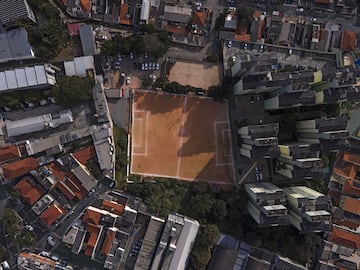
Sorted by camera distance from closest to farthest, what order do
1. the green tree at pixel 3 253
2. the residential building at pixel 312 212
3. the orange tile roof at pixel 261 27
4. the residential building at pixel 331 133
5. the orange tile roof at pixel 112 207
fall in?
the residential building at pixel 312 212 → the residential building at pixel 331 133 → the orange tile roof at pixel 112 207 → the green tree at pixel 3 253 → the orange tile roof at pixel 261 27

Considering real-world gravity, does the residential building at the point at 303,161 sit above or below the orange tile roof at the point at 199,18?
below

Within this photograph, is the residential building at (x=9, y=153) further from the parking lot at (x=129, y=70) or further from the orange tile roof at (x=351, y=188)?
the orange tile roof at (x=351, y=188)

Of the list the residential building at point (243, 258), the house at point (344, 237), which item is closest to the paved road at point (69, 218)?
the residential building at point (243, 258)

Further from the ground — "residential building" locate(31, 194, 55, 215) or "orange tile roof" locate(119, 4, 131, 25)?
"orange tile roof" locate(119, 4, 131, 25)

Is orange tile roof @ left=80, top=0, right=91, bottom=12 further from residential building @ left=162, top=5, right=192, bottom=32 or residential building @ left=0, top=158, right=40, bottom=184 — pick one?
residential building @ left=0, top=158, right=40, bottom=184

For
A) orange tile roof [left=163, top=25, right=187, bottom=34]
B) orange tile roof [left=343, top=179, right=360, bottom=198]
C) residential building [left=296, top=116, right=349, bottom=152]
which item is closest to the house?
orange tile roof [left=343, top=179, right=360, bottom=198]

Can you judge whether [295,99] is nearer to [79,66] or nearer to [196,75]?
[196,75]

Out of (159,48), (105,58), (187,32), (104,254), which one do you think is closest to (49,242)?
(104,254)
